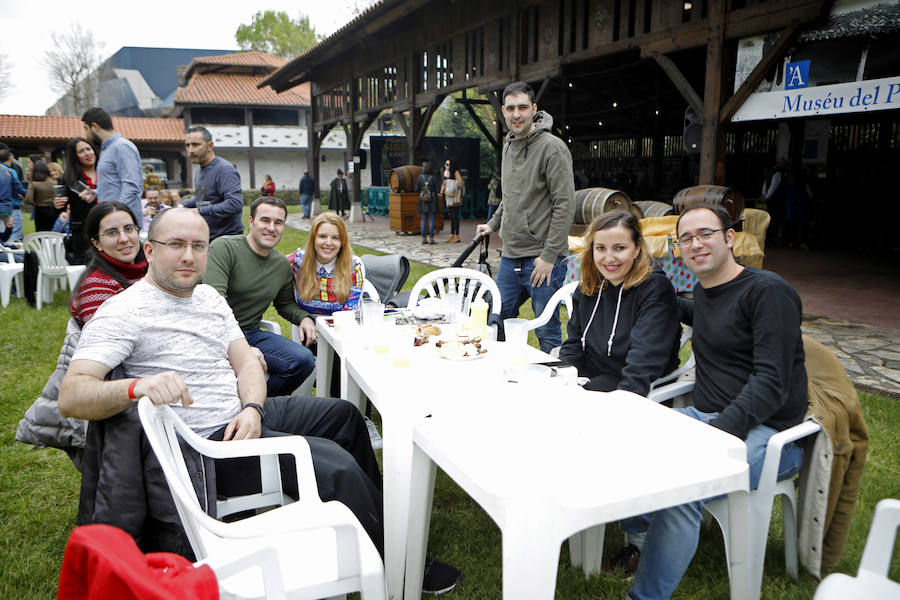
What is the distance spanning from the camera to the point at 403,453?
6.55 feet

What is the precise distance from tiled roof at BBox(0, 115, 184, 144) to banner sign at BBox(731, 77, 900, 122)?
1150 inches

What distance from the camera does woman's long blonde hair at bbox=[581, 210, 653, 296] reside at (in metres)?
2.57

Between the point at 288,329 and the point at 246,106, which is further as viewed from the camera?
the point at 246,106

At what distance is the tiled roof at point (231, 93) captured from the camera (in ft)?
101

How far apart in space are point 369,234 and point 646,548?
44.6 feet

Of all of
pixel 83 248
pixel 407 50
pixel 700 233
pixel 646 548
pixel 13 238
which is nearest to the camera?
pixel 646 548

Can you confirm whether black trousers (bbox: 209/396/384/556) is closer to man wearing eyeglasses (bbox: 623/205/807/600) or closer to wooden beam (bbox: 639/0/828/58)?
man wearing eyeglasses (bbox: 623/205/807/600)

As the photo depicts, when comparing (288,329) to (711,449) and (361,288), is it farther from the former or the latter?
(711,449)

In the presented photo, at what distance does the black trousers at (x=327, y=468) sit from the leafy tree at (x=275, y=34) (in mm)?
49163

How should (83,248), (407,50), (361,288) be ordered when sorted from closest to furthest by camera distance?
(361,288) → (83,248) → (407,50)

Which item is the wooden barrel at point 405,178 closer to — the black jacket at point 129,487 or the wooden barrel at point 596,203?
the wooden barrel at point 596,203

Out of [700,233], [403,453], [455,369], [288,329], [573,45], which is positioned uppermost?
[573,45]

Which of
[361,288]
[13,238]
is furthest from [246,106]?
[361,288]

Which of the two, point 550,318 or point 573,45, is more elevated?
point 573,45
